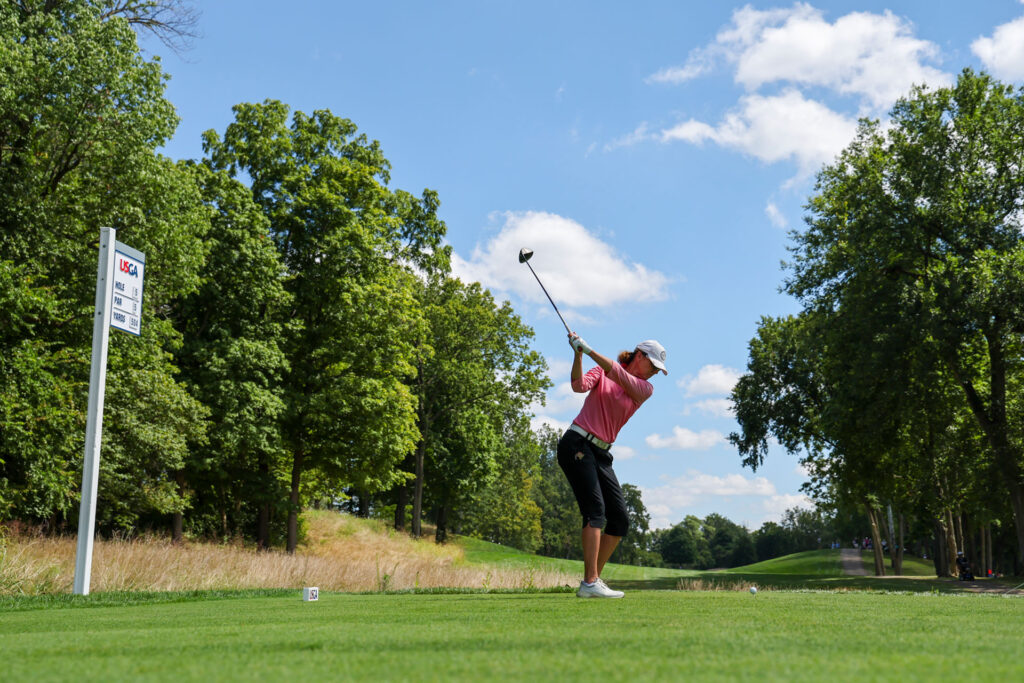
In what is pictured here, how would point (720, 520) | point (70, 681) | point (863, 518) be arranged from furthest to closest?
point (720, 520), point (863, 518), point (70, 681)

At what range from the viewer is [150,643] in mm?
3512

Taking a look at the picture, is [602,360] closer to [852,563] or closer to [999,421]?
[999,421]

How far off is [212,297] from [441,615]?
23.5 m

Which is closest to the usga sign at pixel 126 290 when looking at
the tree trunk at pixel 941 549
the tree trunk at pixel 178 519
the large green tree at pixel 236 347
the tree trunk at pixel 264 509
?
the large green tree at pixel 236 347

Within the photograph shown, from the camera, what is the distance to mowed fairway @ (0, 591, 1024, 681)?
2.52 m

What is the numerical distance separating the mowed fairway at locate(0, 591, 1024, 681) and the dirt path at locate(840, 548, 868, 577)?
52.3 meters

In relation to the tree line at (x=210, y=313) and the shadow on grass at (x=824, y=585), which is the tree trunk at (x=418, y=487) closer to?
the tree line at (x=210, y=313)

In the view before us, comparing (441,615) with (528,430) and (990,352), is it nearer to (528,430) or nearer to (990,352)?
(990,352)

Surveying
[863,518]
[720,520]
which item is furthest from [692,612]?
[720,520]

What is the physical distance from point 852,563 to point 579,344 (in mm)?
65154

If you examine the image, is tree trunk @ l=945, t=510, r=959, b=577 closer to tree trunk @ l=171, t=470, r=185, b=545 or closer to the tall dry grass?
the tall dry grass

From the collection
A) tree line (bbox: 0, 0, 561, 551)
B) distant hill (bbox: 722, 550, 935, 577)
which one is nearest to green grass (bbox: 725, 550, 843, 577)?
distant hill (bbox: 722, 550, 935, 577)

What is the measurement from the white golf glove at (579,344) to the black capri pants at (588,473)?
0.70 metres

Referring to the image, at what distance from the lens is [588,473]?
6676 mm
